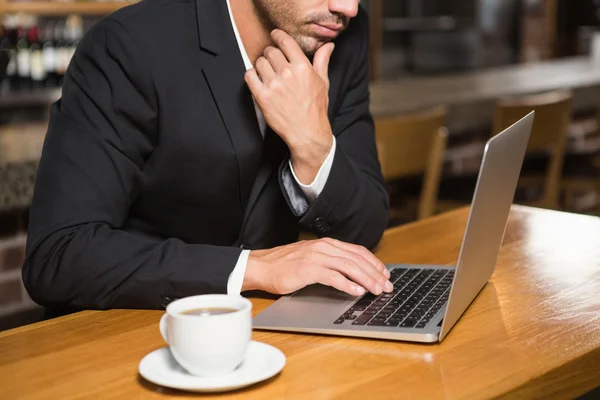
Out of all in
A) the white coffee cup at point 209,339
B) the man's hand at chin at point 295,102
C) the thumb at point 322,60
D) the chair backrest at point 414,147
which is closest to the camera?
the white coffee cup at point 209,339

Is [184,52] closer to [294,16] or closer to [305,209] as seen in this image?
[294,16]

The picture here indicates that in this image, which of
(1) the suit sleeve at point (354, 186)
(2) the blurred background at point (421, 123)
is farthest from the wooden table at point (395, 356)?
(2) the blurred background at point (421, 123)

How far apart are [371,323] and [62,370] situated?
36 cm

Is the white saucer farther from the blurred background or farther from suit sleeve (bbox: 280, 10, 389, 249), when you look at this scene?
the blurred background

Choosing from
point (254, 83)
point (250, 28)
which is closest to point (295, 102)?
point (254, 83)

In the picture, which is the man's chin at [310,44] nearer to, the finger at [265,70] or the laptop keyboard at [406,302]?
the finger at [265,70]

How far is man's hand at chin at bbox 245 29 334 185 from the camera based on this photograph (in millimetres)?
1331

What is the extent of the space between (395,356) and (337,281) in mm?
190

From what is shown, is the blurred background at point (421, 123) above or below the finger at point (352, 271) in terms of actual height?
below

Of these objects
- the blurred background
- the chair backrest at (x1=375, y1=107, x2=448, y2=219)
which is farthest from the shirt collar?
the chair backrest at (x1=375, y1=107, x2=448, y2=219)

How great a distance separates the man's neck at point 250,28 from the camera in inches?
60.1

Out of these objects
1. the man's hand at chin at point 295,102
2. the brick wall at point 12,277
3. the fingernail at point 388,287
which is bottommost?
the brick wall at point 12,277

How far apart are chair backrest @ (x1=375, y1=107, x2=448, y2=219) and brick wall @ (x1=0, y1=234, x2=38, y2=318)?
1.02 meters

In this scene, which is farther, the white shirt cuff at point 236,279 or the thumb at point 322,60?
the thumb at point 322,60
